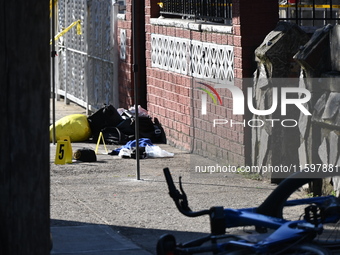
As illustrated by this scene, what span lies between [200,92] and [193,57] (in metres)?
0.64

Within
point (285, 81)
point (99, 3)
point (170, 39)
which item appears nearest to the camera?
point (285, 81)

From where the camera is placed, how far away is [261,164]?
1045cm

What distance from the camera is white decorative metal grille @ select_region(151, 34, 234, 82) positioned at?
11.5 meters

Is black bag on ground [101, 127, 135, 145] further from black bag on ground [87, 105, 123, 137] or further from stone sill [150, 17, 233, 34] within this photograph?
stone sill [150, 17, 233, 34]

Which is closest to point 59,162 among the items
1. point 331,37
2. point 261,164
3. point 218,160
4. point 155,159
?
point 155,159

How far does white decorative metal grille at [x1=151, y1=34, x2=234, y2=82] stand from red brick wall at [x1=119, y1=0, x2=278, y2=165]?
0.30 feet

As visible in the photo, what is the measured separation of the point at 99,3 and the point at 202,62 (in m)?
5.06

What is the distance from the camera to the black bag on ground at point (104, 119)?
47.1ft

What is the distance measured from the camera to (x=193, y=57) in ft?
41.8

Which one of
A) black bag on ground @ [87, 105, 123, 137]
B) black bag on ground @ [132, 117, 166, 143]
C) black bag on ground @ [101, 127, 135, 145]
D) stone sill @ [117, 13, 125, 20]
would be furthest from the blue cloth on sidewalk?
stone sill @ [117, 13, 125, 20]
